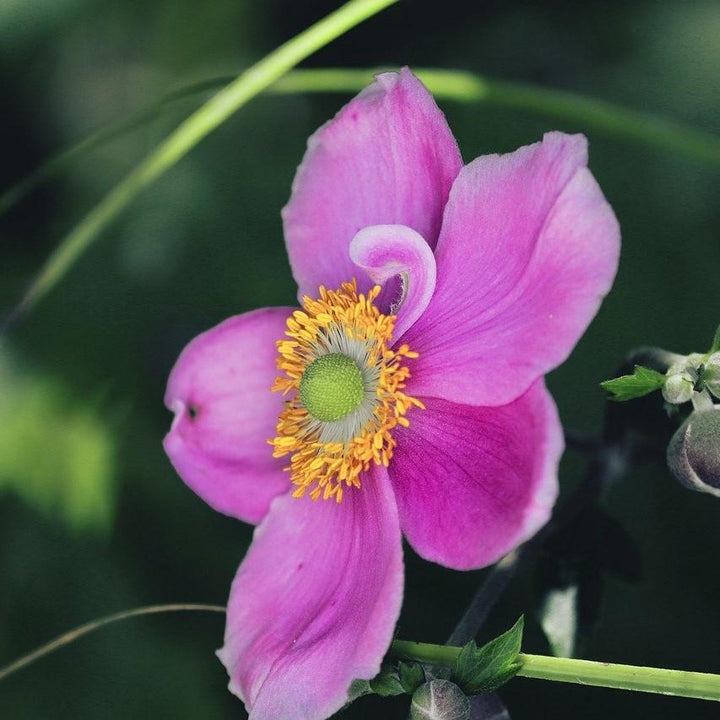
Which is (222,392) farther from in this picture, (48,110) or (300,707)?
(48,110)

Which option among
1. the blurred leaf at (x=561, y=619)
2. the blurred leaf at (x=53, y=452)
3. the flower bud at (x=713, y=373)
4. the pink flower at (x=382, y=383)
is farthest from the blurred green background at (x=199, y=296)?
the flower bud at (x=713, y=373)

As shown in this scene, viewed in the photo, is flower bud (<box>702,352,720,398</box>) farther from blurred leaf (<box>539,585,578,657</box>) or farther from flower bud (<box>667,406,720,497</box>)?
blurred leaf (<box>539,585,578,657</box>)

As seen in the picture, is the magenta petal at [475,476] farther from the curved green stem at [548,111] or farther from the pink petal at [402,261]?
the curved green stem at [548,111]

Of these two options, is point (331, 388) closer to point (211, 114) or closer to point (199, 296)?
point (211, 114)

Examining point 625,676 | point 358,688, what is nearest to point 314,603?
point 358,688

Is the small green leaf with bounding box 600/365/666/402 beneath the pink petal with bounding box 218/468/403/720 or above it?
above

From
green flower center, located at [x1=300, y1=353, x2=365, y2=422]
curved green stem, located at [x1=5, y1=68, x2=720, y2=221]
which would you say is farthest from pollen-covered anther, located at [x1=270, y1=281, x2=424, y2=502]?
curved green stem, located at [x1=5, y1=68, x2=720, y2=221]
